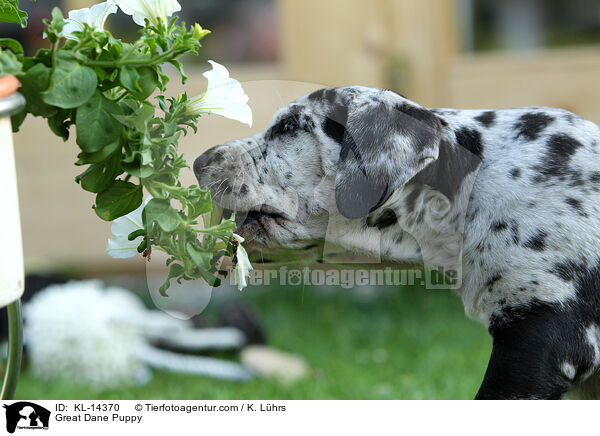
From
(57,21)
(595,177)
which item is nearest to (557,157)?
(595,177)

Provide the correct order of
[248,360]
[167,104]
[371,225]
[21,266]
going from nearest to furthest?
1. [21,266]
2. [167,104]
3. [371,225]
4. [248,360]

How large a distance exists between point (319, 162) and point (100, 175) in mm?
405

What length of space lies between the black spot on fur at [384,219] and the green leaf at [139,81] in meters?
0.46

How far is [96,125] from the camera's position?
87cm

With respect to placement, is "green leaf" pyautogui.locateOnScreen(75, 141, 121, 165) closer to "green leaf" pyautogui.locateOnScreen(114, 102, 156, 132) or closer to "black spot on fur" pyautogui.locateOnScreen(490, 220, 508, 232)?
"green leaf" pyautogui.locateOnScreen(114, 102, 156, 132)

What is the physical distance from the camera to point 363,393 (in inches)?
95.4

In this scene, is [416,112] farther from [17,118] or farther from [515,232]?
[17,118]

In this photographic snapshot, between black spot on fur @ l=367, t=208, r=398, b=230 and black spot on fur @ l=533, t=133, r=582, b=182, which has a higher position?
black spot on fur @ l=533, t=133, r=582, b=182

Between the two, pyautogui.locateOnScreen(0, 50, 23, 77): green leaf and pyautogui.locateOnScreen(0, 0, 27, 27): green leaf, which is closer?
pyautogui.locateOnScreen(0, 50, 23, 77): green leaf

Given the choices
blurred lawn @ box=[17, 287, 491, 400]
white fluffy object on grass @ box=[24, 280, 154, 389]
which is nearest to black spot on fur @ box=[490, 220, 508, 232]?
blurred lawn @ box=[17, 287, 491, 400]

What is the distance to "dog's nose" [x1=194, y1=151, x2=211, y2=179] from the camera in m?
1.13
